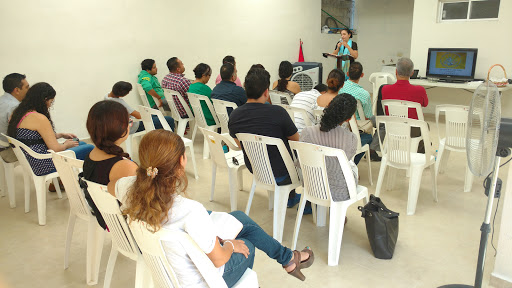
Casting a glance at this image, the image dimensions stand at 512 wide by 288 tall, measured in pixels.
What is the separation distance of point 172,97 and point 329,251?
318 centimetres

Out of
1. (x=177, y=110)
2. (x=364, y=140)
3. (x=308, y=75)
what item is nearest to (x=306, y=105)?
(x=364, y=140)

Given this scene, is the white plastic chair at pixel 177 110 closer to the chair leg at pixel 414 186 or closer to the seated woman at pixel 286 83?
Answer: the seated woman at pixel 286 83

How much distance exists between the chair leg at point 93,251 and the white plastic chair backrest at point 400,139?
88.8 inches

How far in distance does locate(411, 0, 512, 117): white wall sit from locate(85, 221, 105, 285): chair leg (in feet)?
20.2

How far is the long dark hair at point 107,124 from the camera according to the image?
2.10m

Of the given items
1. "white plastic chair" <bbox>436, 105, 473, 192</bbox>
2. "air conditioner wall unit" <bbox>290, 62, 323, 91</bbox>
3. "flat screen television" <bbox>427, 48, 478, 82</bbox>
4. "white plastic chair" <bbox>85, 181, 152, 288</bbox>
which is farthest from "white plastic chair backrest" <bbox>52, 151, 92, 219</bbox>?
"flat screen television" <bbox>427, 48, 478, 82</bbox>

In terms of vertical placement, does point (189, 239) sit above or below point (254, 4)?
below

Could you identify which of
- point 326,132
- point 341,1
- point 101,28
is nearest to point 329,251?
point 326,132

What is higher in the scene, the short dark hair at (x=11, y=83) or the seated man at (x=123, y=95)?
the short dark hair at (x=11, y=83)

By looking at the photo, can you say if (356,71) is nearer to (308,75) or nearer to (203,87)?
(203,87)

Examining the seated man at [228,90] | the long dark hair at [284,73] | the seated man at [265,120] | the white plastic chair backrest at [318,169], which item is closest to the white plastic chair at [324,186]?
the white plastic chair backrest at [318,169]

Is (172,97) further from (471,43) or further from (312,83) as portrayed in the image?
(471,43)

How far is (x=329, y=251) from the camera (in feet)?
8.54

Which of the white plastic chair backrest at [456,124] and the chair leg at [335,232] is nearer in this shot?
the chair leg at [335,232]
